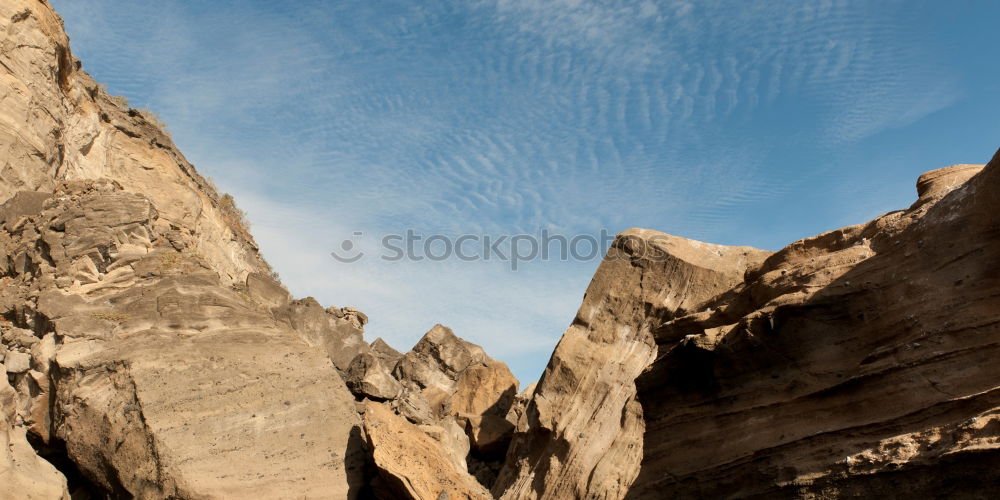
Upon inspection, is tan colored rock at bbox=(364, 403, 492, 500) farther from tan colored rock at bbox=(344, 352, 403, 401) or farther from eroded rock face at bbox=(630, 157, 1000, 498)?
eroded rock face at bbox=(630, 157, 1000, 498)

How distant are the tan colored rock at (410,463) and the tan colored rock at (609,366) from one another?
1.71 m

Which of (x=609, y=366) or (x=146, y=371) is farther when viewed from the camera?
(x=609, y=366)

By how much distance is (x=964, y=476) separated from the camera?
22.9ft

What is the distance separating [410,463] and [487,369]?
841 cm

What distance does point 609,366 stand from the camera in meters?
17.0

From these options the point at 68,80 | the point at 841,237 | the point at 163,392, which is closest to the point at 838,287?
the point at 841,237

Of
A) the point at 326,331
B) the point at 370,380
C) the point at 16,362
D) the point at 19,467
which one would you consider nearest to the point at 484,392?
the point at 326,331

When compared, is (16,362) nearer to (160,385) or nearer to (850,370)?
(160,385)

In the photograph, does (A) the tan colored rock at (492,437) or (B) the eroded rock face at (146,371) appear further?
(A) the tan colored rock at (492,437)

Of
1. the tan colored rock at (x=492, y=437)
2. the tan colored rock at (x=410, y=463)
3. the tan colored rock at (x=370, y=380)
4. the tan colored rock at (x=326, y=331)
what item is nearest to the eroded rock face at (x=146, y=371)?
the tan colored rock at (x=410, y=463)

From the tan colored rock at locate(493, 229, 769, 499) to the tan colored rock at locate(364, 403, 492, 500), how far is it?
1.71 m

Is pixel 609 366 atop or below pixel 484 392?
below

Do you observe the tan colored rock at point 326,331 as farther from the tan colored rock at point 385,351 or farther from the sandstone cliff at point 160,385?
the tan colored rock at point 385,351

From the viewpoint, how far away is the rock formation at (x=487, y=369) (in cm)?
789
